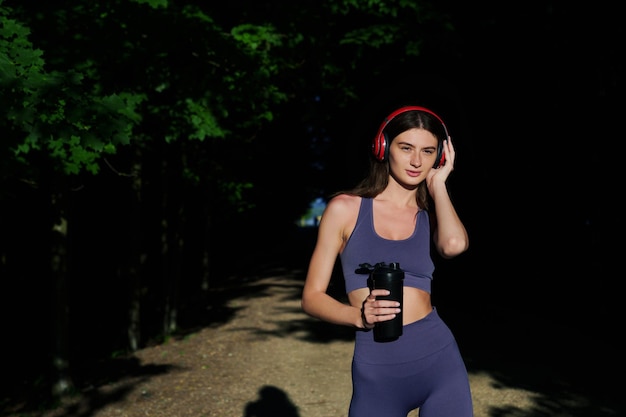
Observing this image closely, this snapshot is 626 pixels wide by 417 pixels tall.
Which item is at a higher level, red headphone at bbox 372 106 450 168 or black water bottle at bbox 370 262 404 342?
red headphone at bbox 372 106 450 168

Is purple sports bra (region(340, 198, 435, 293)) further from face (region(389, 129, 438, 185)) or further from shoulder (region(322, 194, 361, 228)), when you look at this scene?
face (region(389, 129, 438, 185))

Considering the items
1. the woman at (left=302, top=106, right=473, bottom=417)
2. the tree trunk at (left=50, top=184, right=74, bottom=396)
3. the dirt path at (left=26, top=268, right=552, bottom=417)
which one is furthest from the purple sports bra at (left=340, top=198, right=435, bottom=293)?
the tree trunk at (left=50, top=184, right=74, bottom=396)

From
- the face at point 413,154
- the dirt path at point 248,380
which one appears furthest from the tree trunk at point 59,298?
the face at point 413,154

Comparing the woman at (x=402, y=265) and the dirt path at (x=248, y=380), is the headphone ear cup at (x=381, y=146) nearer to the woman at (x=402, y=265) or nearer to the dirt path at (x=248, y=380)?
the woman at (x=402, y=265)

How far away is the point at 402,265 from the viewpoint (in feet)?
8.50

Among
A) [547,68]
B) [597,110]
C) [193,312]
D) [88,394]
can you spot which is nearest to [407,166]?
[88,394]

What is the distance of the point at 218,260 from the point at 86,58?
2618 cm

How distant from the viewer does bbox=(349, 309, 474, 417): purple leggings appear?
2.53m

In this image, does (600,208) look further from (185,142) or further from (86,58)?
(86,58)

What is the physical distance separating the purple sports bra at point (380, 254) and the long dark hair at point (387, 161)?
17 cm

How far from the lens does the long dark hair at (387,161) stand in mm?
2703

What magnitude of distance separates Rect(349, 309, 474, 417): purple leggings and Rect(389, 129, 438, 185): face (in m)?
0.59

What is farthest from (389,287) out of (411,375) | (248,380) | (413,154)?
(248,380)

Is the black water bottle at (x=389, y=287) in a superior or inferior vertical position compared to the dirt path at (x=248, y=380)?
superior
